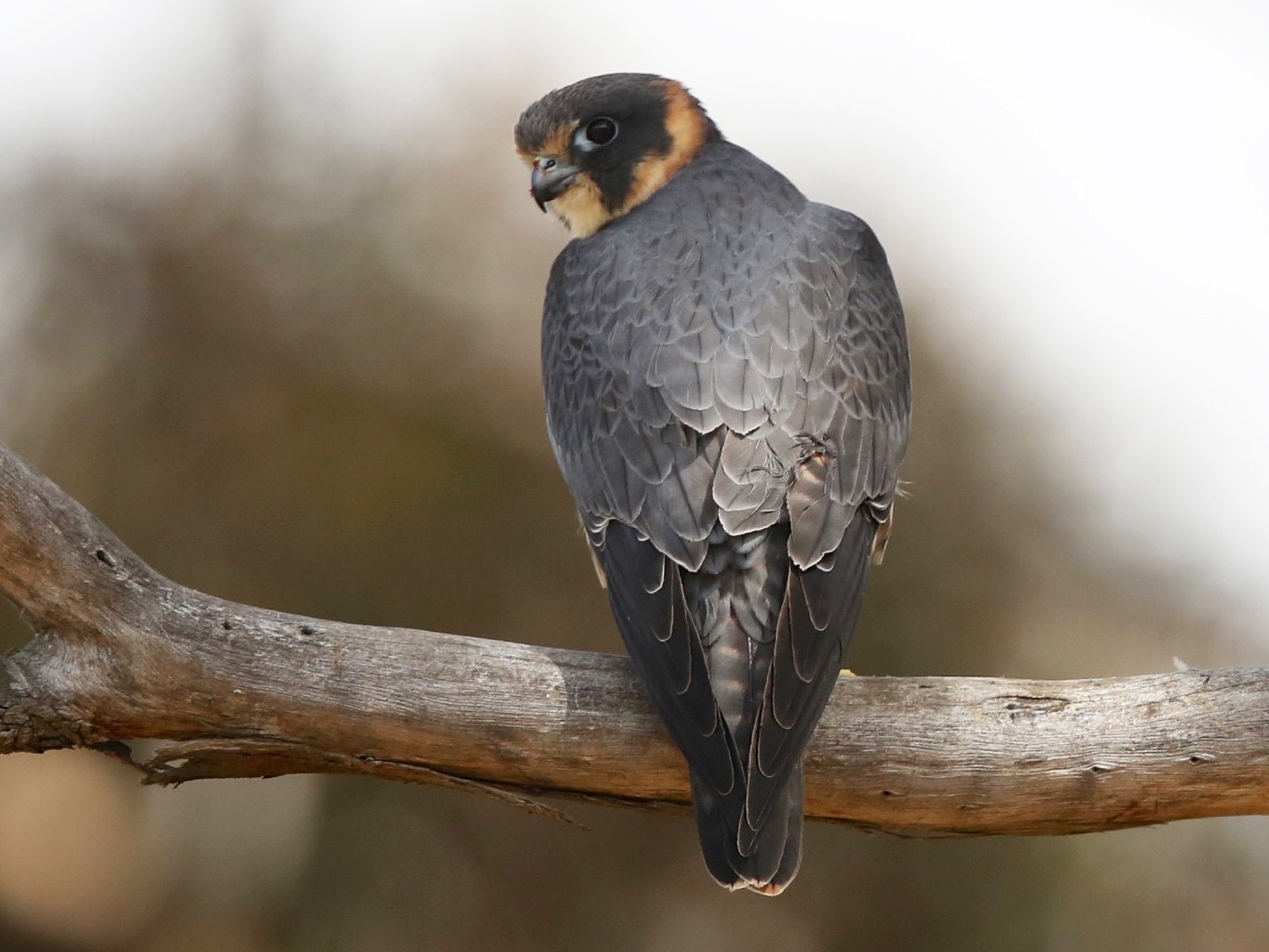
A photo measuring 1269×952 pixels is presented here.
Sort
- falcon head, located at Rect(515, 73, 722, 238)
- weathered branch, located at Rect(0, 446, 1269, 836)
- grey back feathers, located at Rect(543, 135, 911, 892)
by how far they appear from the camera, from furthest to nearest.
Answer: falcon head, located at Rect(515, 73, 722, 238), weathered branch, located at Rect(0, 446, 1269, 836), grey back feathers, located at Rect(543, 135, 911, 892)

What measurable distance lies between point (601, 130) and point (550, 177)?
203mm

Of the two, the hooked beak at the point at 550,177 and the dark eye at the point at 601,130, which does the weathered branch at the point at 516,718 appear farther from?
the dark eye at the point at 601,130

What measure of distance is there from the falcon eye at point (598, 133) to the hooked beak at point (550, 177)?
0.26ft

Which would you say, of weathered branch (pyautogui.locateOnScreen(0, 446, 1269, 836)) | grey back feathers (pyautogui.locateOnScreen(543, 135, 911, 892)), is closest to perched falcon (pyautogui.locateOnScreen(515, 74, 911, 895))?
grey back feathers (pyautogui.locateOnScreen(543, 135, 911, 892))

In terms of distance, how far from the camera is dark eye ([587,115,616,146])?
3.48m

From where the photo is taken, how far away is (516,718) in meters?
2.71

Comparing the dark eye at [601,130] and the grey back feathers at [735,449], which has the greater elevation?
the dark eye at [601,130]

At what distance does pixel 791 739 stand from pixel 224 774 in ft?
4.33

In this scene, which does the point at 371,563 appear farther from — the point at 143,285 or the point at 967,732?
the point at 967,732

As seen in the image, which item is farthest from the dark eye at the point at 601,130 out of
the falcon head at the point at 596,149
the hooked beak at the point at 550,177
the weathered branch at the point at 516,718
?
the weathered branch at the point at 516,718

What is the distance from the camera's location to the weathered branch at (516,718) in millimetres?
2621

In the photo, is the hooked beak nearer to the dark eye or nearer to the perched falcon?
the perched falcon

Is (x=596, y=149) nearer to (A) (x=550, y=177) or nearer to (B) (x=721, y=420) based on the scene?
(A) (x=550, y=177)

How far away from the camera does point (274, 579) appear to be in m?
5.40
